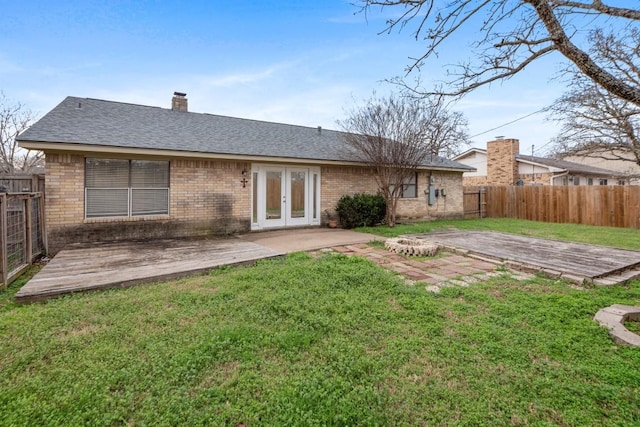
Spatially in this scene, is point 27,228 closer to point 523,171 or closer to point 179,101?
point 179,101

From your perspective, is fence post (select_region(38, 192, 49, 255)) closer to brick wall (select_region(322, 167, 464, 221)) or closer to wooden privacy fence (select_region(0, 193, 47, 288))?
wooden privacy fence (select_region(0, 193, 47, 288))

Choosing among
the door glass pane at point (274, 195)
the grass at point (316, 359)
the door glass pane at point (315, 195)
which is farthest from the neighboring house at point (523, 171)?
the grass at point (316, 359)

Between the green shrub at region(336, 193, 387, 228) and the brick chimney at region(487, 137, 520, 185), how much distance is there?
1322 cm

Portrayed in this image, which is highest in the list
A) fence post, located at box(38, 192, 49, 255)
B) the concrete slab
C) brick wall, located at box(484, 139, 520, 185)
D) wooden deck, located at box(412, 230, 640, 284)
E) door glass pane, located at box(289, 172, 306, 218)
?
brick wall, located at box(484, 139, 520, 185)

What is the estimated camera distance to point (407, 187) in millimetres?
12719

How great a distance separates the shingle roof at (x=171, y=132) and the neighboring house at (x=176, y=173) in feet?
0.10

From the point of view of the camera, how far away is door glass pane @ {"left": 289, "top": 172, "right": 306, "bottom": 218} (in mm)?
10383

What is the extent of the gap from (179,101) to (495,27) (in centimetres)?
1080

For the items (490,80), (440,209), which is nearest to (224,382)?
(490,80)

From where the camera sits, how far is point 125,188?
7.80m

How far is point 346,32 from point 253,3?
2.55m

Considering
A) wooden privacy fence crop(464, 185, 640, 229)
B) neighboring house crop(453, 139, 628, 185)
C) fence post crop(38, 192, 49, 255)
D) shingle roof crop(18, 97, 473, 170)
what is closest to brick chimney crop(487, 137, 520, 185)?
neighboring house crop(453, 139, 628, 185)

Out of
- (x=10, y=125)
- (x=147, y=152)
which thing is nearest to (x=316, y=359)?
(x=147, y=152)

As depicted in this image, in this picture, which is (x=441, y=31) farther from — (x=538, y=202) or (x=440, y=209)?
(x=538, y=202)
